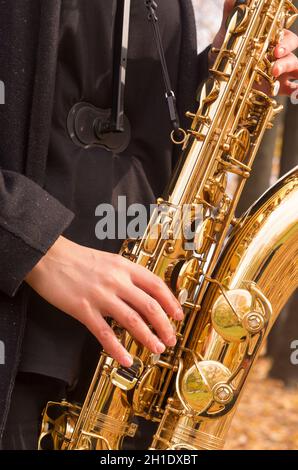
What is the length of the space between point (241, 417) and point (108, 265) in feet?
15.5

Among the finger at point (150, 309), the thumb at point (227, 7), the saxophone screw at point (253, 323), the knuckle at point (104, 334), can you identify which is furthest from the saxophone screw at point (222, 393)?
the thumb at point (227, 7)

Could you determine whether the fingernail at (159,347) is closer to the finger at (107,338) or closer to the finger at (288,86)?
the finger at (107,338)

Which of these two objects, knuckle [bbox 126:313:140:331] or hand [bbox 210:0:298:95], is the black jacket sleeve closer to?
knuckle [bbox 126:313:140:331]

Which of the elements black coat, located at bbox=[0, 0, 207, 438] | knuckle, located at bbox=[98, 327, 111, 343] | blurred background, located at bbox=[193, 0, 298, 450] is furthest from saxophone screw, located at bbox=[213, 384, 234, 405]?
blurred background, located at bbox=[193, 0, 298, 450]

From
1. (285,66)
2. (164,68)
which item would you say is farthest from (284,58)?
(164,68)

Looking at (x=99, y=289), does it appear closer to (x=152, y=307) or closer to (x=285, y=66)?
(x=152, y=307)

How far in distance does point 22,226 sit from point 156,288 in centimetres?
32

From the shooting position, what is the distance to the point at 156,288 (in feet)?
5.30

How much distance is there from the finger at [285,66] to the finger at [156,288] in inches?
27.5

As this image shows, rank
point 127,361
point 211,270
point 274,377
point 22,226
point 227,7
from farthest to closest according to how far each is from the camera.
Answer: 1. point 274,377
2. point 227,7
3. point 211,270
4. point 127,361
5. point 22,226

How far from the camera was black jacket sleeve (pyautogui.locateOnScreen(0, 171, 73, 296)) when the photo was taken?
1.51 m

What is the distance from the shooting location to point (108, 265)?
158cm

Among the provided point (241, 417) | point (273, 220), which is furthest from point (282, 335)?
point (273, 220)
